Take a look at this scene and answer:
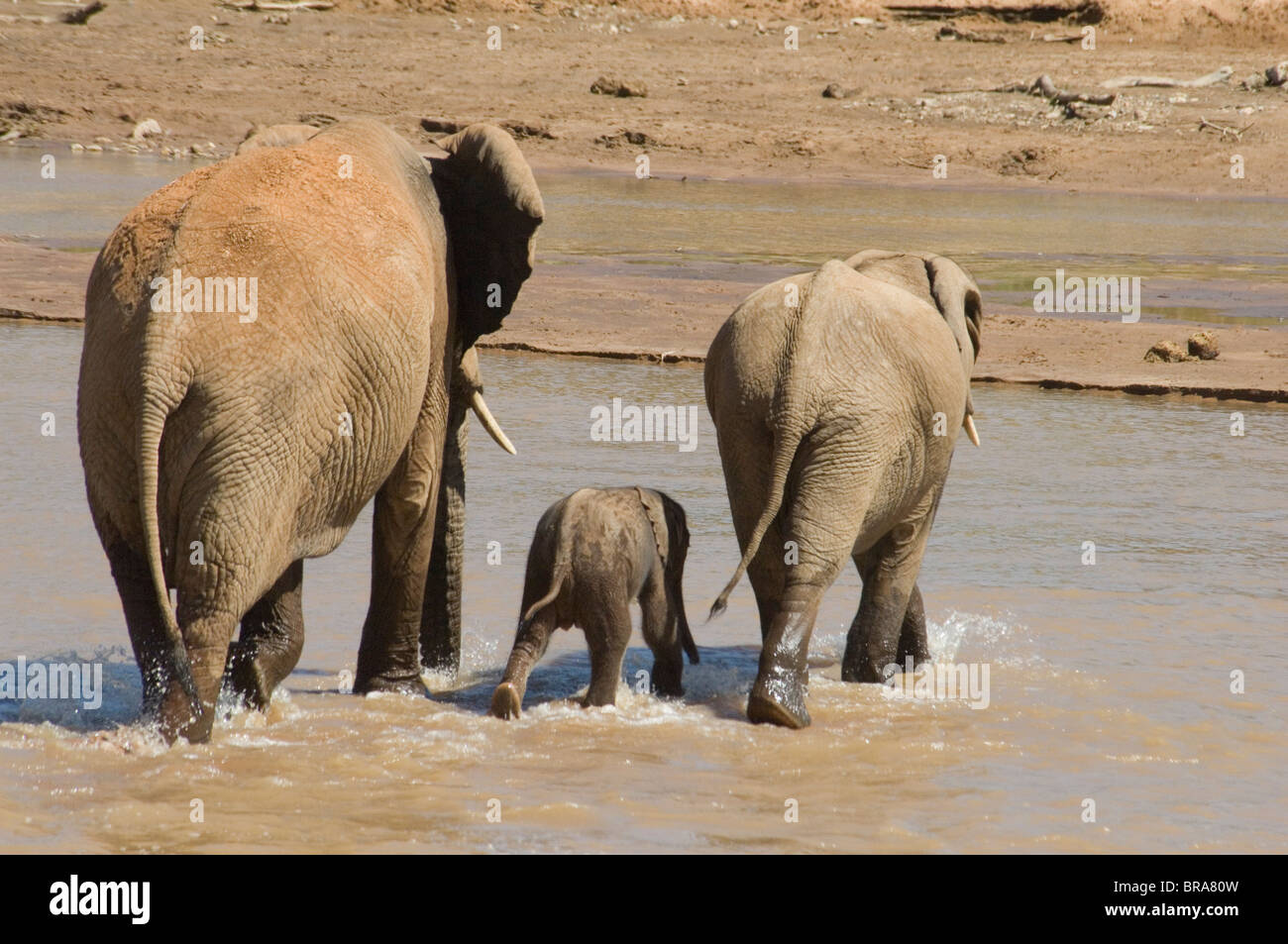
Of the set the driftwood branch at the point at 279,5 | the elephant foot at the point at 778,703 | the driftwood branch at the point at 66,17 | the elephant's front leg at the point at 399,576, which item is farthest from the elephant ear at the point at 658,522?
the driftwood branch at the point at 279,5

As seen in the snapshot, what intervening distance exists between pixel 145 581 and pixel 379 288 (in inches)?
36.8

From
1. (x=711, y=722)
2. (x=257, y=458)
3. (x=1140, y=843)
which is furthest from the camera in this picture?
(x=711, y=722)

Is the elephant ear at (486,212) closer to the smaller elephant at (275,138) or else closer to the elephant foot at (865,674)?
the smaller elephant at (275,138)

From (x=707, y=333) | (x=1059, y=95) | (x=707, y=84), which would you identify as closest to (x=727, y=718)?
(x=707, y=333)

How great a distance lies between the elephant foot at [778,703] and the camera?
17.8ft

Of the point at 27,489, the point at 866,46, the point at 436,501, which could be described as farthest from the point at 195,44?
the point at 436,501

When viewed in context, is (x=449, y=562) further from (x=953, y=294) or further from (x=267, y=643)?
(x=953, y=294)

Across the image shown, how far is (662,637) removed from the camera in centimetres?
578

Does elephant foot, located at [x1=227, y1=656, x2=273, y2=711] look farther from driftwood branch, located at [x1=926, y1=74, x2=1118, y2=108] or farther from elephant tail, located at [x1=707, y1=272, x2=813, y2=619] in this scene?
driftwood branch, located at [x1=926, y1=74, x2=1118, y2=108]

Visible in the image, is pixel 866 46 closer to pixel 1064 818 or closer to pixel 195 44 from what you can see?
pixel 195 44

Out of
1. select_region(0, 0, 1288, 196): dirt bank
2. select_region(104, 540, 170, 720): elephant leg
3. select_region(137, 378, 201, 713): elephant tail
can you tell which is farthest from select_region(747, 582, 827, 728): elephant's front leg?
select_region(0, 0, 1288, 196): dirt bank

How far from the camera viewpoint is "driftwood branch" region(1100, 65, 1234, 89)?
107 feet

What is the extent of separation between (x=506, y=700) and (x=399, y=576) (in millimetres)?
532

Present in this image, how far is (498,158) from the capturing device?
18.2ft
